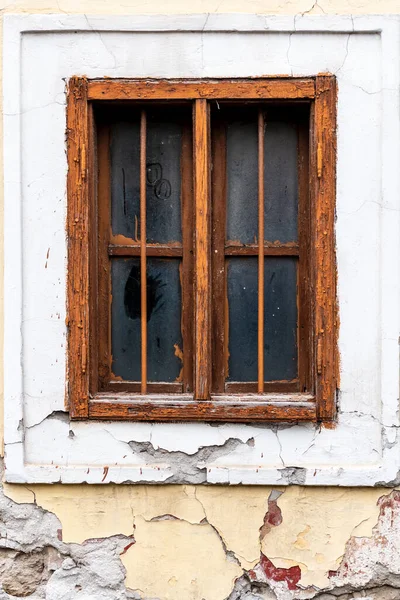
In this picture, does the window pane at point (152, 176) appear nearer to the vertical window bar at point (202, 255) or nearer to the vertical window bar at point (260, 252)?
the vertical window bar at point (202, 255)

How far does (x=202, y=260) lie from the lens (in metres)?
2.99

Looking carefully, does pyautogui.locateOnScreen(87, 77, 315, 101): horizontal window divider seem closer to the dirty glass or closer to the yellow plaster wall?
the dirty glass

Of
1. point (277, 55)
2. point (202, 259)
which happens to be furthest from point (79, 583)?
point (277, 55)

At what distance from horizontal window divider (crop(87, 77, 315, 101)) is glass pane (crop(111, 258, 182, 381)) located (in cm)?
66

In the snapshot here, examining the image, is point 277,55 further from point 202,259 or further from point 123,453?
point 123,453

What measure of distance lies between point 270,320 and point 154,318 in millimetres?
478

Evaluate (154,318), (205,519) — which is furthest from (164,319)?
(205,519)

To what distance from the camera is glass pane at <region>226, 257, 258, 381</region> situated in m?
3.11

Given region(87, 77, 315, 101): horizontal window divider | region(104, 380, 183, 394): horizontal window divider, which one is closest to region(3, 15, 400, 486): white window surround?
region(87, 77, 315, 101): horizontal window divider

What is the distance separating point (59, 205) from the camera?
2.99 meters

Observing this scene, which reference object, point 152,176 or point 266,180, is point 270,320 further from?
point 152,176

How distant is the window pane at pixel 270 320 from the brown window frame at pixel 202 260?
0.22 ft

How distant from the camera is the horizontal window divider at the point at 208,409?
2.94m

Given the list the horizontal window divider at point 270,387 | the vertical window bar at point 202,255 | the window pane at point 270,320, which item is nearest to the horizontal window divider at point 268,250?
the window pane at point 270,320
